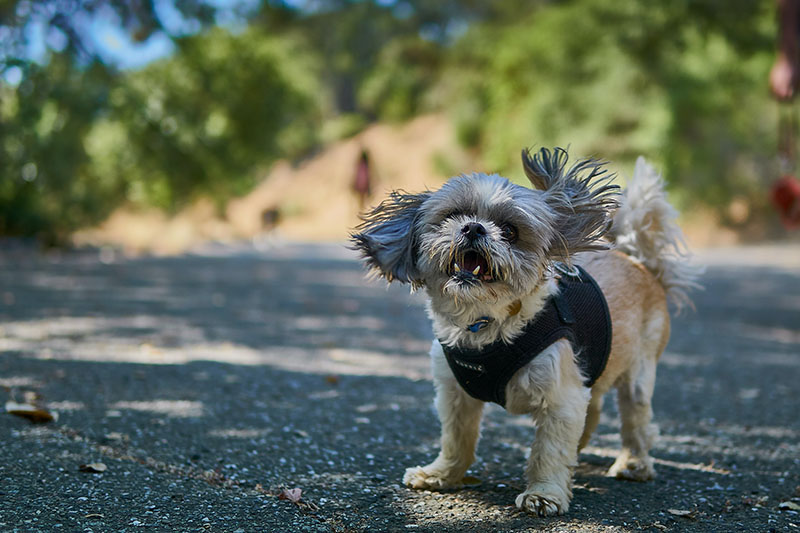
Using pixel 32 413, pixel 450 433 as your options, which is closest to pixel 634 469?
pixel 450 433

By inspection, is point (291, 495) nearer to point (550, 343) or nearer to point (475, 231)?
point (550, 343)

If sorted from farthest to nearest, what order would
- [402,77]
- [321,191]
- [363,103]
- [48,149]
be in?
[363,103] < [402,77] < [321,191] < [48,149]

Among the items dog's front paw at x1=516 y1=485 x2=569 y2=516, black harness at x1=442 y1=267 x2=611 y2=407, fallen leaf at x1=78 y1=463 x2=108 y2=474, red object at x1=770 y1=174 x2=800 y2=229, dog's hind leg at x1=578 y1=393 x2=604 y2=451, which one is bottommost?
fallen leaf at x1=78 y1=463 x2=108 y2=474

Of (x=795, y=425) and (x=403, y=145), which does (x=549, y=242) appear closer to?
(x=795, y=425)

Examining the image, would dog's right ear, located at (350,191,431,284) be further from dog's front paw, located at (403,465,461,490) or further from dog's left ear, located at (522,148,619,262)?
dog's front paw, located at (403,465,461,490)

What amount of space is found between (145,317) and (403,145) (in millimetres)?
37496

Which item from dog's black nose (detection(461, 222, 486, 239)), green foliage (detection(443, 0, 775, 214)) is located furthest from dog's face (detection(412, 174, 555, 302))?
green foliage (detection(443, 0, 775, 214))

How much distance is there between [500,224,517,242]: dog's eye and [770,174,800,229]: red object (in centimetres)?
621

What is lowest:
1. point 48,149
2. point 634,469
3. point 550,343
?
point 634,469

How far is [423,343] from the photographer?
332 inches

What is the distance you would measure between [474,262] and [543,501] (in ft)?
3.65

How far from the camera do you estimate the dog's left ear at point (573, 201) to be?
3459 mm

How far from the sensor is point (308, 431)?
4711 millimetres

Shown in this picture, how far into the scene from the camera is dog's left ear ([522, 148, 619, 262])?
346 cm
